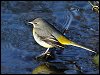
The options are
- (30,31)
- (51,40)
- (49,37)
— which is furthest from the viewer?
(30,31)

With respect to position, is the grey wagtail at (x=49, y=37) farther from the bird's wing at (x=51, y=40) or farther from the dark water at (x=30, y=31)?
the dark water at (x=30, y=31)

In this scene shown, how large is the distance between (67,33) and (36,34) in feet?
4.40

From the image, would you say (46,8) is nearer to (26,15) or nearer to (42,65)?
(26,15)

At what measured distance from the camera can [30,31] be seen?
492 inches

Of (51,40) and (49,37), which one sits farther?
(49,37)

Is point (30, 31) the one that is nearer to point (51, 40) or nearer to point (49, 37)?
point (49, 37)

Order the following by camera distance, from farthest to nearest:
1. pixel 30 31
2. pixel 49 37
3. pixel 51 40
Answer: pixel 30 31, pixel 49 37, pixel 51 40

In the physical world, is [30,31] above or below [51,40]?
below

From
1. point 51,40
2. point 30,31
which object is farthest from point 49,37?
point 30,31

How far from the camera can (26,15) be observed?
13.8 m

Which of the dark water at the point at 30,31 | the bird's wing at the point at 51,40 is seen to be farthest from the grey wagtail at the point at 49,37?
the dark water at the point at 30,31

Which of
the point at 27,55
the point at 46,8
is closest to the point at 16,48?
the point at 27,55

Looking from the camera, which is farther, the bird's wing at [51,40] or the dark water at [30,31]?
the bird's wing at [51,40]

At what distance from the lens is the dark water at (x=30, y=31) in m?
10.8
